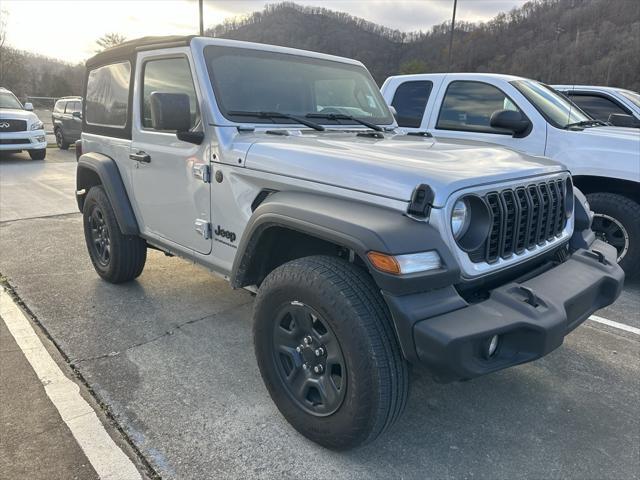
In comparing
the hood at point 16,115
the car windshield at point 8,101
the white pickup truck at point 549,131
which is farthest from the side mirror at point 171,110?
the car windshield at point 8,101

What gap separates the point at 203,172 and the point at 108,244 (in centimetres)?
176

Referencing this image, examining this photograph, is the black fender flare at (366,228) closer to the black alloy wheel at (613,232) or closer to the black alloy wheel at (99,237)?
the black alloy wheel at (99,237)

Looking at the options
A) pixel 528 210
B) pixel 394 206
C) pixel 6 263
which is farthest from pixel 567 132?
pixel 6 263

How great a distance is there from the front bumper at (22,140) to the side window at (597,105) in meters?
12.7

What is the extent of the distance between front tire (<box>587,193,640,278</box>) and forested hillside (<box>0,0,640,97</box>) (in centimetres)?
2258

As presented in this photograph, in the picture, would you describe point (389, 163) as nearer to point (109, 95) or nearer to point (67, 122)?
point (109, 95)

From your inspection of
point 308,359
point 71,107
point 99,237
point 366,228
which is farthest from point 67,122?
point 366,228

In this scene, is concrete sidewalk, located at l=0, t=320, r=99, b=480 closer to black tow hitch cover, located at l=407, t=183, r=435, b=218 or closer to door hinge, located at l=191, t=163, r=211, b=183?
door hinge, located at l=191, t=163, r=211, b=183

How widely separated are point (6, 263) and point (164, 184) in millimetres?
2602

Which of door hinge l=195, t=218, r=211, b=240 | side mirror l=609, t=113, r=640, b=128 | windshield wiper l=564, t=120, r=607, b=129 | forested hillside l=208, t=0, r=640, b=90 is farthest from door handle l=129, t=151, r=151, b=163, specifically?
forested hillside l=208, t=0, r=640, b=90

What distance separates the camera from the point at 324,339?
2275 millimetres

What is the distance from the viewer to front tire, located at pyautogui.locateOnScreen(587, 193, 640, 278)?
463 cm

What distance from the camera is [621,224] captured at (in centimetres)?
469

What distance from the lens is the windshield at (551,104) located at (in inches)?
199
